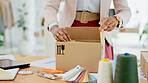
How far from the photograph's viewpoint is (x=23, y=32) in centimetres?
563

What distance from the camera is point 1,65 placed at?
4.04 ft

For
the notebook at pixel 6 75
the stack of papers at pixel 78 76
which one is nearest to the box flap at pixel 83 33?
the stack of papers at pixel 78 76

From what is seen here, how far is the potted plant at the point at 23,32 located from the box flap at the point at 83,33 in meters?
4.36

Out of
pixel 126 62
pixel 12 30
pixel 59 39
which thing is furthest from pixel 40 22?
pixel 126 62

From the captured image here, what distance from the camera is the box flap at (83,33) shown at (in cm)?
131

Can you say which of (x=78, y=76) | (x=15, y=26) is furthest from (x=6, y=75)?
(x=15, y=26)

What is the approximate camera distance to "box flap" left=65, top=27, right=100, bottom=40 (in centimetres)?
131

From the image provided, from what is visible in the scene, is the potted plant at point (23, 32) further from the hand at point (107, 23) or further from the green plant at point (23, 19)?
the hand at point (107, 23)

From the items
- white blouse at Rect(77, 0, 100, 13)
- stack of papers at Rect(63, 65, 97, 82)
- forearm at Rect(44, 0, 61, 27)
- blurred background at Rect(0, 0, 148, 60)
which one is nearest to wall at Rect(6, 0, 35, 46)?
blurred background at Rect(0, 0, 148, 60)

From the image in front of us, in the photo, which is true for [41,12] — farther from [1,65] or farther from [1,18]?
[1,65]

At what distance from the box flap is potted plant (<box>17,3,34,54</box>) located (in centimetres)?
436

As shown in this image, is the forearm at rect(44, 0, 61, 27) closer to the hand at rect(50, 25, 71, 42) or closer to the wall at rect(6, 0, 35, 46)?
the hand at rect(50, 25, 71, 42)

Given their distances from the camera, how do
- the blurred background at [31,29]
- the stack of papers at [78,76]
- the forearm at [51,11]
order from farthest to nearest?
the blurred background at [31,29] < the forearm at [51,11] < the stack of papers at [78,76]

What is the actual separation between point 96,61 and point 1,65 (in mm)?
570
